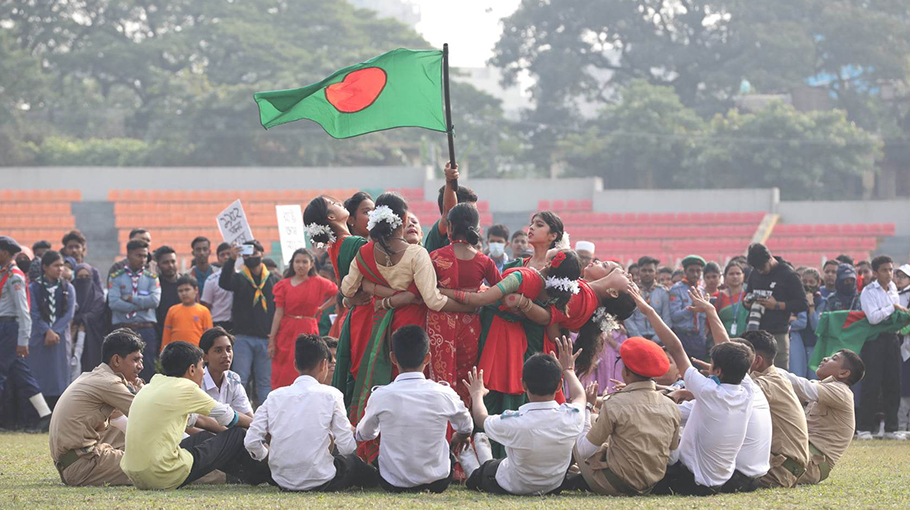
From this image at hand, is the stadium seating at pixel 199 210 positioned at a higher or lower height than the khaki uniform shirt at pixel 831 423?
higher

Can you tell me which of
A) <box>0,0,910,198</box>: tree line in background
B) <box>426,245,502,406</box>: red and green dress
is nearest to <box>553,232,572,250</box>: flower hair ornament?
<box>426,245,502,406</box>: red and green dress

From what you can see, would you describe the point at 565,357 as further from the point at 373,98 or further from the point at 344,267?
the point at 373,98

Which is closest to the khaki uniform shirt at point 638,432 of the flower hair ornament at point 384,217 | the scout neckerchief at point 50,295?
the flower hair ornament at point 384,217

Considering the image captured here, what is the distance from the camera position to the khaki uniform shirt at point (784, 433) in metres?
5.99

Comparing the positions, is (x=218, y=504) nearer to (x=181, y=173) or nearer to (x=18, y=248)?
(x=18, y=248)

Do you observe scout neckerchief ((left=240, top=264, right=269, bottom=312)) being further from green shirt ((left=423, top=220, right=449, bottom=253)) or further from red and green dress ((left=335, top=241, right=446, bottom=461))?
red and green dress ((left=335, top=241, right=446, bottom=461))

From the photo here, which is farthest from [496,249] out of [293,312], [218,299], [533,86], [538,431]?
[533,86]

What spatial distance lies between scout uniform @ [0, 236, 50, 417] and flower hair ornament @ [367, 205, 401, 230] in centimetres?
463

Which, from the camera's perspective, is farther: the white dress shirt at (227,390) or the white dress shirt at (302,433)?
the white dress shirt at (227,390)

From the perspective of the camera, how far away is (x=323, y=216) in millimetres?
6383

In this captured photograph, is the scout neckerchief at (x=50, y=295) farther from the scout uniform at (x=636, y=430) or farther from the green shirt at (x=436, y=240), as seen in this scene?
the scout uniform at (x=636, y=430)

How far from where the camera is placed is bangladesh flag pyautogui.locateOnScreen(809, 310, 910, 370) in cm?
988

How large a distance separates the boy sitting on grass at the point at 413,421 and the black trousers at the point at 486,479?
223mm

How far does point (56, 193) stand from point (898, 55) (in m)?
29.0
